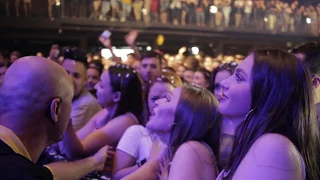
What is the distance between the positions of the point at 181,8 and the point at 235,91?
13.3 meters

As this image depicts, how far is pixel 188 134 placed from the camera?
1702 millimetres

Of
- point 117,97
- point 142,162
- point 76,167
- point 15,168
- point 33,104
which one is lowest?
point 142,162

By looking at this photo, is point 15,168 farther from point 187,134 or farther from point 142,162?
point 142,162

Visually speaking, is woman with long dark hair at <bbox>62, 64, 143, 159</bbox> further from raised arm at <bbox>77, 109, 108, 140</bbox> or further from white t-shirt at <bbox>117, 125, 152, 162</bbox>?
white t-shirt at <bbox>117, 125, 152, 162</bbox>

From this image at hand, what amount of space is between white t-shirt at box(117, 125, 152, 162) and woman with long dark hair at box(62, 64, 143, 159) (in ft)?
0.79

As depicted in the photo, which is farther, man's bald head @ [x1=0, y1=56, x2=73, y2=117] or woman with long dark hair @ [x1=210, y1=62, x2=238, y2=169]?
woman with long dark hair @ [x1=210, y1=62, x2=238, y2=169]

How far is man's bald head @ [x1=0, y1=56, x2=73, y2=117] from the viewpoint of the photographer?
123 centimetres

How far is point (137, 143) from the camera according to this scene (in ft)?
7.51

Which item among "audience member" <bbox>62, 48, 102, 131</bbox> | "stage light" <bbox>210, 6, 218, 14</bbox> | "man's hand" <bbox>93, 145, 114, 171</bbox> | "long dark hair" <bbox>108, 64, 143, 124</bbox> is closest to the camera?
"man's hand" <bbox>93, 145, 114, 171</bbox>

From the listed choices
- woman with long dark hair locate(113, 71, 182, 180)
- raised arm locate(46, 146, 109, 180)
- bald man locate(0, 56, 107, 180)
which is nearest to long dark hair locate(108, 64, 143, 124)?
woman with long dark hair locate(113, 71, 182, 180)

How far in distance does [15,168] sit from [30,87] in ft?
1.00

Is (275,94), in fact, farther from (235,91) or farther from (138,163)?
(138,163)

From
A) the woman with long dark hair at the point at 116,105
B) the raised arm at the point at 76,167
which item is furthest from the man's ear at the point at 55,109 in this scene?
the woman with long dark hair at the point at 116,105

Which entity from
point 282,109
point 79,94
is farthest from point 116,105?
point 282,109
